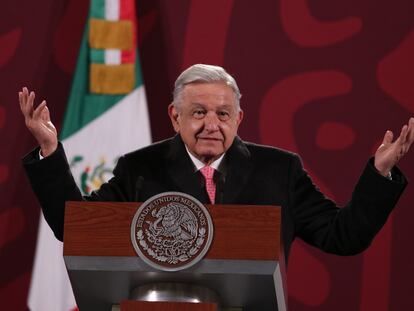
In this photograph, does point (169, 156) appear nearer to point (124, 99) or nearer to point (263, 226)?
point (263, 226)

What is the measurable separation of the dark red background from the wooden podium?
7.50ft

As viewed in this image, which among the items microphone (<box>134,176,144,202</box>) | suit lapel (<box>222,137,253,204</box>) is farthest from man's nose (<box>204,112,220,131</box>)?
microphone (<box>134,176,144,202</box>)

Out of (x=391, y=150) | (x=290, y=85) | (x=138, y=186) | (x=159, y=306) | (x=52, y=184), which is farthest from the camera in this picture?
(x=290, y=85)

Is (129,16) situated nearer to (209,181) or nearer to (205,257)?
(209,181)

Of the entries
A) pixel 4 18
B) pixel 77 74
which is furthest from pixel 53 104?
pixel 4 18

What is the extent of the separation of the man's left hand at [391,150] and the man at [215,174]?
0.06m

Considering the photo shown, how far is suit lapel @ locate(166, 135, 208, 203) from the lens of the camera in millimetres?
2594

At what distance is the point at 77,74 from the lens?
460cm

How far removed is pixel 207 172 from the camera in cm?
264

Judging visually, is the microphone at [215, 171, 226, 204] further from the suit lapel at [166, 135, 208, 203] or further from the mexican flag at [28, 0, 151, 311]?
the mexican flag at [28, 0, 151, 311]

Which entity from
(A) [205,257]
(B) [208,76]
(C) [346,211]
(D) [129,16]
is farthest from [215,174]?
(D) [129,16]

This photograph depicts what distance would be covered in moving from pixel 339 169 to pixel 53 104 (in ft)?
4.29

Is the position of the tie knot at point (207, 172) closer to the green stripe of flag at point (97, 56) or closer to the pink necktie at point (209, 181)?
the pink necktie at point (209, 181)

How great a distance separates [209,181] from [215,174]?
1.1 inches
